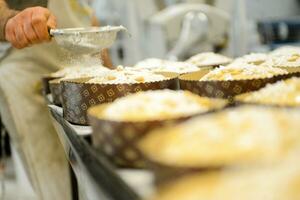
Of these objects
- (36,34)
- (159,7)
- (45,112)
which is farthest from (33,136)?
A: (159,7)

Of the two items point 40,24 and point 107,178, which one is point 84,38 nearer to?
point 40,24

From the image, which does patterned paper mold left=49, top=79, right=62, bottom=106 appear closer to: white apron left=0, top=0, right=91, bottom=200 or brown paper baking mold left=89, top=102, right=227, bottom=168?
white apron left=0, top=0, right=91, bottom=200

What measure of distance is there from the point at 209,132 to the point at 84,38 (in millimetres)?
985

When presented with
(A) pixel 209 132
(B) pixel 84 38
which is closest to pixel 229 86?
(A) pixel 209 132

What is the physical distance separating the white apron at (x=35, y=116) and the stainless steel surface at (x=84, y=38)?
2.60ft

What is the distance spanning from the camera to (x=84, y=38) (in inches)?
66.8

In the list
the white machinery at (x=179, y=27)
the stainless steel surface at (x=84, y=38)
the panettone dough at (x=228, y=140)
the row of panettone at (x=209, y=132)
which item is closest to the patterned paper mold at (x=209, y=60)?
the stainless steel surface at (x=84, y=38)

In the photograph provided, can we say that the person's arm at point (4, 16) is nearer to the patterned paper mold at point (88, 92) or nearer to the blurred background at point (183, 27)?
the patterned paper mold at point (88, 92)

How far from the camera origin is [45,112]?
2.50 metres

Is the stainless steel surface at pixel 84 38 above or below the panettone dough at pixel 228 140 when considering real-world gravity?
above

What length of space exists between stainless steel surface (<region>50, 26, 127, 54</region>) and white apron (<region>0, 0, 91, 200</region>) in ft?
2.60

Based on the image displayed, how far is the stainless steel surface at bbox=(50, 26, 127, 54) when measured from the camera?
1679mm

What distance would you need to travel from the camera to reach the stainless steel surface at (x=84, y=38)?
168 centimetres

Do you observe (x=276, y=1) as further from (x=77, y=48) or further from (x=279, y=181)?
(x=279, y=181)
